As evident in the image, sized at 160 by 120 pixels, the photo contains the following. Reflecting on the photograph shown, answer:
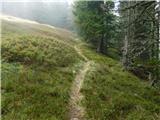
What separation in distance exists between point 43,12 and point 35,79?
6439 cm

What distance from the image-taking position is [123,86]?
20.0 m

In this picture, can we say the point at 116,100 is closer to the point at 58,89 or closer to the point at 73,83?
the point at 73,83

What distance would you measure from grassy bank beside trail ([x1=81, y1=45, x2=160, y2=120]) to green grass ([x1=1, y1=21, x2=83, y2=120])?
136 centimetres

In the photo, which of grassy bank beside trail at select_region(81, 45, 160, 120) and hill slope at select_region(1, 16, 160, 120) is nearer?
hill slope at select_region(1, 16, 160, 120)

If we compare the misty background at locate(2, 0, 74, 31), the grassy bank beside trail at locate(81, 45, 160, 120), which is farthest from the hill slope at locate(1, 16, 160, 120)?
the misty background at locate(2, 0, 74, 31)

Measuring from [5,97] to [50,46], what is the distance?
12485 mm

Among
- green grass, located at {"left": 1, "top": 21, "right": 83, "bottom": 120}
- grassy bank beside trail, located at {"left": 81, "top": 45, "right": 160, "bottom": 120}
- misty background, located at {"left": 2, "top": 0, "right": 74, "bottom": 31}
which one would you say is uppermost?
misty background, located at {"left": 2, "top": 0, "right": 74, "bottom": 31}

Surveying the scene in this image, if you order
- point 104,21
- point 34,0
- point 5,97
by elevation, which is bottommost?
Result: point 5,97

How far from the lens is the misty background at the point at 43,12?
7569cm

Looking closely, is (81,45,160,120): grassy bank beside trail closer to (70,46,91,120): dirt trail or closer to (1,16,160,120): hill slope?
(1,16,160,120): hill slope

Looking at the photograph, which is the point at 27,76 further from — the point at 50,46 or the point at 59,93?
the point at 50,46

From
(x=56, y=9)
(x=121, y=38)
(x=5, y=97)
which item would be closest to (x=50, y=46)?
(x=5, y=97)

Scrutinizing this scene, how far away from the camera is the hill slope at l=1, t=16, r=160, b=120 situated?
12.6 m

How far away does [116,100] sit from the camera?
613 inches
